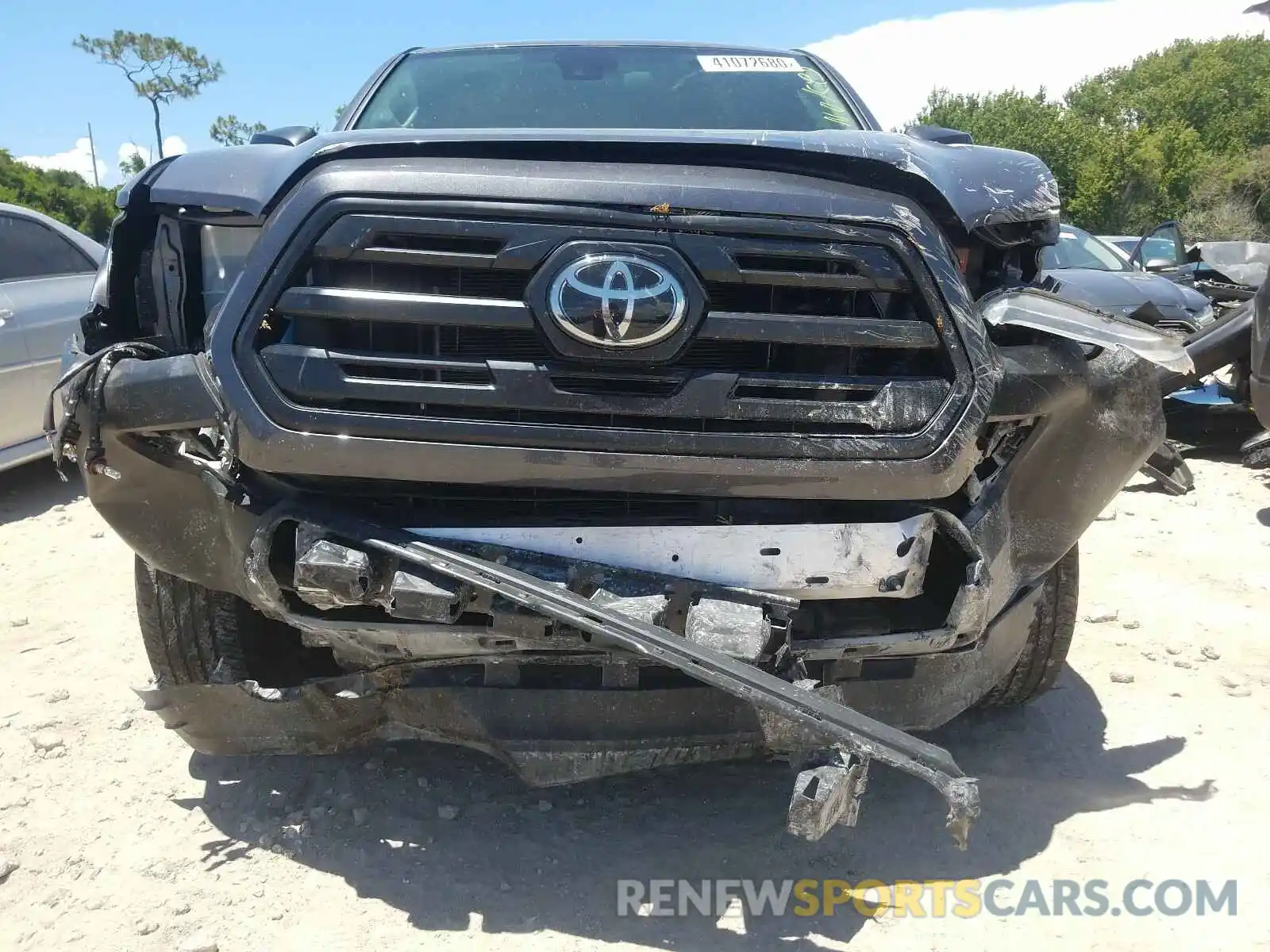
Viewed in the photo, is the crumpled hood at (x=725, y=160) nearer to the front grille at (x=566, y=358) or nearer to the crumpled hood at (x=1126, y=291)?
the front grille at (x=566, y=358)

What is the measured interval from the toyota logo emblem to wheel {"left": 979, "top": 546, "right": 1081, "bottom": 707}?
1.58 m

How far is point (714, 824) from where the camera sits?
8.77 feet

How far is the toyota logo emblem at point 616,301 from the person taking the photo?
A: 1994mm

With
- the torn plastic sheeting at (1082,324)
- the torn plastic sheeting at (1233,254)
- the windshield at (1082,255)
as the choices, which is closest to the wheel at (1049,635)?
the torn plastic sheeting at (1082,324)

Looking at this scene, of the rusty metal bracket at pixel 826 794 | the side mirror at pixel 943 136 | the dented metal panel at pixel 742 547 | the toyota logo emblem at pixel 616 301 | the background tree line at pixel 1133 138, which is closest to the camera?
the rusty metal bracket at pixel 826 794

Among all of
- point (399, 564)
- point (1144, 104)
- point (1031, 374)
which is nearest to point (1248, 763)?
point (1031, 374)

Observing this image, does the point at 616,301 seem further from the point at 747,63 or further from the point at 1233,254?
the point at 1233,254

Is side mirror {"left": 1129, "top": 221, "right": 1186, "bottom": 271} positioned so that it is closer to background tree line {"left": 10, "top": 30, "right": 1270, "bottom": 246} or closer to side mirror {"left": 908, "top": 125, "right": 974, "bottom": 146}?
side mirror {"left": 908, "top": 125, "right": 974, "bottom": 146}

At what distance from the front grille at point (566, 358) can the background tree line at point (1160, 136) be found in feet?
107

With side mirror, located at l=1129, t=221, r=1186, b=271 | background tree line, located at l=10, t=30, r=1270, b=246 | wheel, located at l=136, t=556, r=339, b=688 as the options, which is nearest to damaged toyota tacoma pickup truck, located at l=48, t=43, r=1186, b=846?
wheel, located at l=136, t=556, r=339, b=688

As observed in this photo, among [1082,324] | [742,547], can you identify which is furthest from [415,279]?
[1082,324]

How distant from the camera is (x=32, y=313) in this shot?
218 inches

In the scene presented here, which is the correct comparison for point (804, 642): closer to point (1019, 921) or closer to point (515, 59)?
point (1019, 921)

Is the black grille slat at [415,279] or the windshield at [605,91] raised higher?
the windshield at [605,91]
